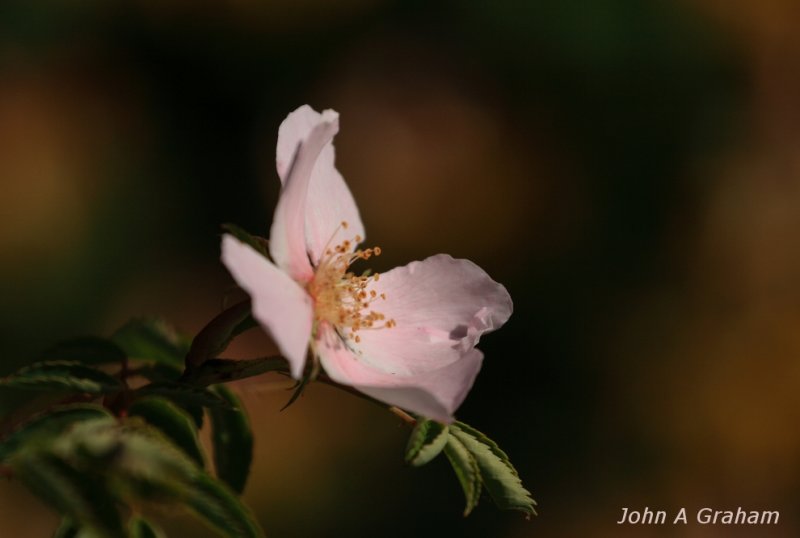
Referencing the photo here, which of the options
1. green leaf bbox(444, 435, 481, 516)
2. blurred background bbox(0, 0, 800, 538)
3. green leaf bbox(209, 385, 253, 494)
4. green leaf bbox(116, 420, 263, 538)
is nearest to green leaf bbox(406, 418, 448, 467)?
green leaf bbox(444, 435, 481, 516)

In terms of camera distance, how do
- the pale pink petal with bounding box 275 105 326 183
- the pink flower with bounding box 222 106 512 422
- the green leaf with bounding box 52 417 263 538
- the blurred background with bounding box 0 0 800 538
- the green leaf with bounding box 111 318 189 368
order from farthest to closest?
the blurred background with bounding box 0 0 800 538 → the green leaf with bounding box 111 318 189 368 → the pale pink petal with bounding box 275 105 326 183 → the pink flower with bounding box 222 106 512 422 → the green leaf with bounding box 52 417 263 538

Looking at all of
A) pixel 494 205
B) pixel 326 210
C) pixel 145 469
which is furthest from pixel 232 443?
pixel 494 205

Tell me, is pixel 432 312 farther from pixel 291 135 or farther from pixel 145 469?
pixel 145 469

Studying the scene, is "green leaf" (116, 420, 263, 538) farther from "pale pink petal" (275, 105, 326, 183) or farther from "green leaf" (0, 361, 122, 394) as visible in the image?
"pale pink petal" (275, 105, 326, 183)

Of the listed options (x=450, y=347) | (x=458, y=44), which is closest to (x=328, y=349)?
(x=450, y=347)

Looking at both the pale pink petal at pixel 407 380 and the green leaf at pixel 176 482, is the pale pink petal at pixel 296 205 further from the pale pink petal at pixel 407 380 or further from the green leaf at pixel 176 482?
the green leaf at pixel 176 482

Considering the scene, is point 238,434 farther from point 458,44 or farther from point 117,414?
point 458,44

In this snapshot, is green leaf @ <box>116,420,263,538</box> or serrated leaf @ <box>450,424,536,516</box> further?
serrated leaf @ <box>450,424,536,516</box>
